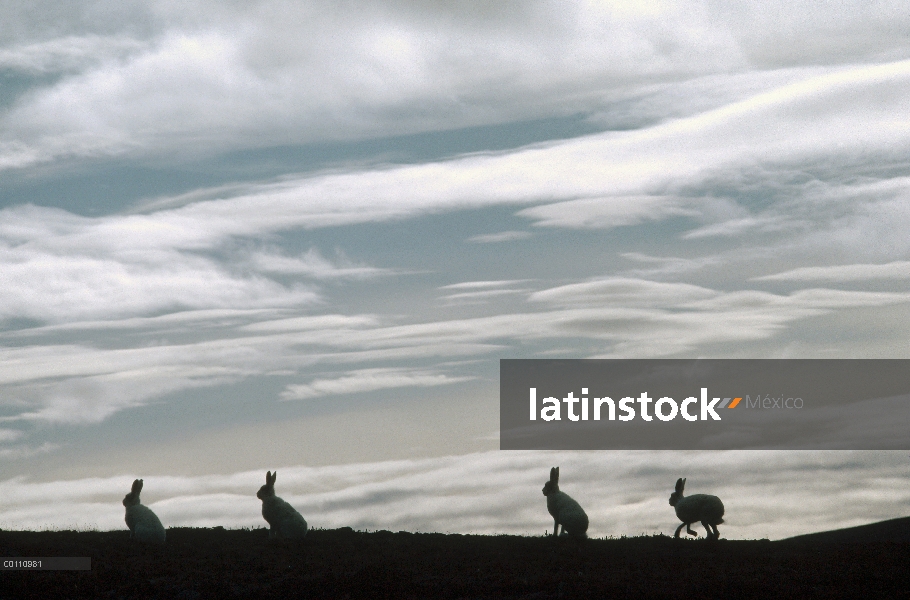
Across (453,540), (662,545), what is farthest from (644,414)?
(453,540)

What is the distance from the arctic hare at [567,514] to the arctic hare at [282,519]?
28.4 feet

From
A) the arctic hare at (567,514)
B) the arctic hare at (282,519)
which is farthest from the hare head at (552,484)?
the arctic hare at (282,519)

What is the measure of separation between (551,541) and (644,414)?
20.9 feet

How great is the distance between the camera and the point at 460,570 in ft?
86.5

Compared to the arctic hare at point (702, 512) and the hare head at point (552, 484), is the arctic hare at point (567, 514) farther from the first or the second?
the arctic hare at point (702, 512)

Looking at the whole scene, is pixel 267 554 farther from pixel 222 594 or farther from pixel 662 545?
pixel 662 545

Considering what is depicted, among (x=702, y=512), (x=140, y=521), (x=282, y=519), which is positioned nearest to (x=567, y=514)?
(x=702, y=512)

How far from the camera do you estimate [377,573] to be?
25938mm

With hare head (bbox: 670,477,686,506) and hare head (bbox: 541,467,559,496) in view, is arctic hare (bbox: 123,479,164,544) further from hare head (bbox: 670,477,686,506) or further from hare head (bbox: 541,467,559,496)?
hare head (bbox: 670,477,686,506)

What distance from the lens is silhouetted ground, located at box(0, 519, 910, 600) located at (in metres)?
24.2

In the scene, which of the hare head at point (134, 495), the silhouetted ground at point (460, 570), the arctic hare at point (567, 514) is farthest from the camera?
the hare head at point (134, 495)

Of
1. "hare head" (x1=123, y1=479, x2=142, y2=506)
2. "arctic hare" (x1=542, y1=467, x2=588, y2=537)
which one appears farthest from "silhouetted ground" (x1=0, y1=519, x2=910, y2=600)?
"hare head" (x1=123, y1=479, x2=142, y2=506)

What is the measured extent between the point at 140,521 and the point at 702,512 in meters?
19.4

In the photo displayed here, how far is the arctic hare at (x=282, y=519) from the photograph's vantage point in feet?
108
